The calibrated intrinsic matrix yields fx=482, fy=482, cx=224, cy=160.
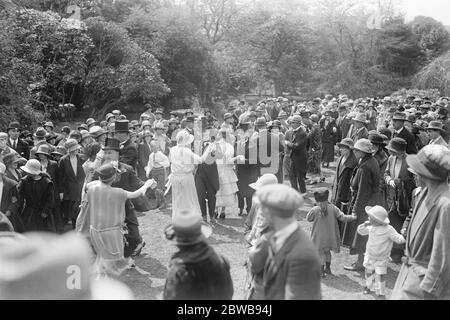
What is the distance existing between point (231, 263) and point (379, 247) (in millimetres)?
2090

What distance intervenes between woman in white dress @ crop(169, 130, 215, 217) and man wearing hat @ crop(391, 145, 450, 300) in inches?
170

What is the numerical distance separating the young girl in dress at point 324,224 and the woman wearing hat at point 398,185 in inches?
35.4

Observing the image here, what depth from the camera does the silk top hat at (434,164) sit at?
3.91 meters

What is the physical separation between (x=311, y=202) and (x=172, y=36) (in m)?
14.7

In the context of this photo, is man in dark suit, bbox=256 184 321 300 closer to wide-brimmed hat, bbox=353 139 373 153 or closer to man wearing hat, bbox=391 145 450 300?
man wearing hat, bbox=391 145 450 300

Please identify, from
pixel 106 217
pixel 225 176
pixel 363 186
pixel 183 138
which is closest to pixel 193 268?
pixel 106 217

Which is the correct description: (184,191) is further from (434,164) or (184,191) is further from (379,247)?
(434,164)

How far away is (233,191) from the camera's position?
360 inches

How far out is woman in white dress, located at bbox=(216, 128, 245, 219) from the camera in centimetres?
902

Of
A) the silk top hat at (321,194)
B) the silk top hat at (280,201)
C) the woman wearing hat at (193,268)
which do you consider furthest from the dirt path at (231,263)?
the silk top hat at (280,201)
